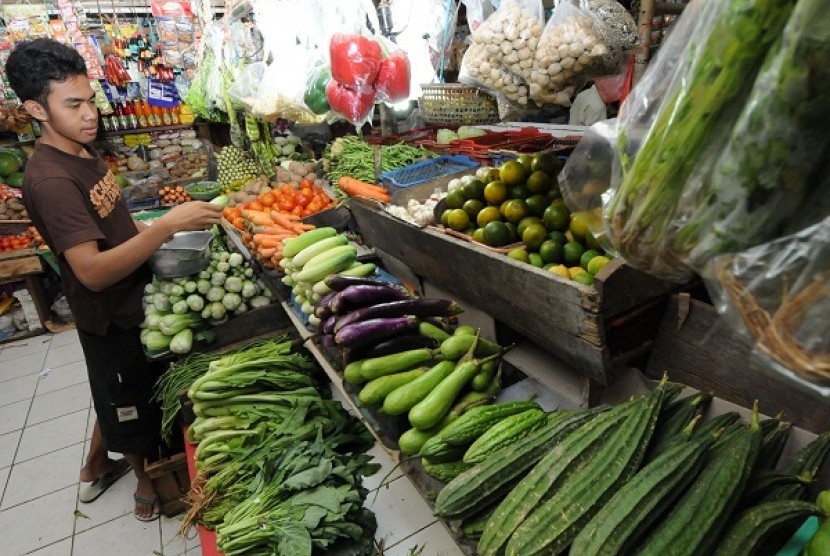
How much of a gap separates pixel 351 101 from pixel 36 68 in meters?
1.40

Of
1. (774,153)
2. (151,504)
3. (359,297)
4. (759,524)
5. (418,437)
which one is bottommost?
(151,504)

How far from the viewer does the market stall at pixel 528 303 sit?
0.49 m

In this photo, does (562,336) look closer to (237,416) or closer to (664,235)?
(664,235)

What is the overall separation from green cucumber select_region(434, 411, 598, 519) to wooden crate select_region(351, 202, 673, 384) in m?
0.24

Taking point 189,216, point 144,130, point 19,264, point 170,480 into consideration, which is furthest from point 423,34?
point 144,130

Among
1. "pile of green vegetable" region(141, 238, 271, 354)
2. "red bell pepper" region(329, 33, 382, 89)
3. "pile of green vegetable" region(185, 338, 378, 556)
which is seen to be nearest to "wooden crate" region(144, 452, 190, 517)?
"pile of green vegetable" region(185, 338, 378, 556)

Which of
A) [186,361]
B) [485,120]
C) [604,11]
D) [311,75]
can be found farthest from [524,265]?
[186,361]

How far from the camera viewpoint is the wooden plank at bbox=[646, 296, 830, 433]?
124cm

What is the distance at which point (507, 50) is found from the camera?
1301mm

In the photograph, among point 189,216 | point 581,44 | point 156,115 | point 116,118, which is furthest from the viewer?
point 156,115

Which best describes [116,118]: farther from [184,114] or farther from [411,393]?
[411,393]

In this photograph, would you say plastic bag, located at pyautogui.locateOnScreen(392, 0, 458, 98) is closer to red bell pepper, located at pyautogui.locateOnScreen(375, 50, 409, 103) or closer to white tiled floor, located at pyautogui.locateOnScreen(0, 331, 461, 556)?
red bell pepper, located at pyautogui.locateOnScreen(375, 50, 409, 103)

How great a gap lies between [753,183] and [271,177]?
199 inches

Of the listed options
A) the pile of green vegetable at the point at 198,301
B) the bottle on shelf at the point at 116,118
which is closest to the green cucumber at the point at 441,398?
the pile of green vegetable at the point at 198,301
